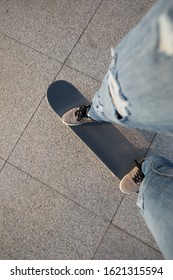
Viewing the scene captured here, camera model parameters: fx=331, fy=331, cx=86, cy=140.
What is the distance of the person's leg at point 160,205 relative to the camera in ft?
2.71

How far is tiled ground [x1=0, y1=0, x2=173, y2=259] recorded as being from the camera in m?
1.45

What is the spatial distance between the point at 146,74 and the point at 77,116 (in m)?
0.84

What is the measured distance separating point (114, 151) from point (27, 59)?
64 cm

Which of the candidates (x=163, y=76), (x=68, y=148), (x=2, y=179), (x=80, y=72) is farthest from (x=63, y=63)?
(x=163, y=76)

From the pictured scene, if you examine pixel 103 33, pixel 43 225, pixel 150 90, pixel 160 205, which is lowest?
pixel 43 225

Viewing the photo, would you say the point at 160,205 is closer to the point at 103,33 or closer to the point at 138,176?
the point at 138,176

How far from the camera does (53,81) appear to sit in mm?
1630

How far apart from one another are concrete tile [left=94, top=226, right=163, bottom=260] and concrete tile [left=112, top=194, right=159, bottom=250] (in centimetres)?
2

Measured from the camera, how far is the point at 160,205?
877mm

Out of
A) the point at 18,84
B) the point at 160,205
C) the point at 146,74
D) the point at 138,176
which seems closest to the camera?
the point at 146,74

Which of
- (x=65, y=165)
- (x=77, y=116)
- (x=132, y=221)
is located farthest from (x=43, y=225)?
(x=77, y=116)

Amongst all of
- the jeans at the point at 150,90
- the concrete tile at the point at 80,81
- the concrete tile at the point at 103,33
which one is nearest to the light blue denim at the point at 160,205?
the jeans at the point at 150,90

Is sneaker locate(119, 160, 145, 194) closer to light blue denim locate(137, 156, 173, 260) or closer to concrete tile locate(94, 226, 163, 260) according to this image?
concrete tile locate(94, 226, 163, 260)

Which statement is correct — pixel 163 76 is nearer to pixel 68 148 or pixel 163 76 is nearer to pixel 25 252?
pixel 68 148
